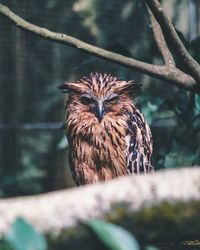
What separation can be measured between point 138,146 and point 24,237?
135 inches

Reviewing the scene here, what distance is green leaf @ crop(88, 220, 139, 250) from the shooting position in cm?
106

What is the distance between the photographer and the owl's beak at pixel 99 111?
14.9 ft

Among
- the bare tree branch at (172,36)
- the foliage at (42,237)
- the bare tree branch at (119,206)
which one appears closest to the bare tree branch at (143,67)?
the bare tree branch at (172,36)

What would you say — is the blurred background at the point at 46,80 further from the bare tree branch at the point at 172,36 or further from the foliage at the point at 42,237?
the foliage at the point at 42,237

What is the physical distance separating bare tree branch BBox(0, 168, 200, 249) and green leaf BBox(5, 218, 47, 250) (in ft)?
0.13

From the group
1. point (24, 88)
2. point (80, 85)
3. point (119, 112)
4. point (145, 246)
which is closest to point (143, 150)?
point (119, 112)

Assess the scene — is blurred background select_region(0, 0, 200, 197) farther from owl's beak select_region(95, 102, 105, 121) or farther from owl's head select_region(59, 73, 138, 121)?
owl's beak select_region(95, 102, 105, 121)

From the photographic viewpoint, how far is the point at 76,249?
1.17m

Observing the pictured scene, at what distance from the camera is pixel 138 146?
4438 mm

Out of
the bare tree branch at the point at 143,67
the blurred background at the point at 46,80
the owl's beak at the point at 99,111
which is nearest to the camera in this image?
the bare tree branch at the point at 143,67

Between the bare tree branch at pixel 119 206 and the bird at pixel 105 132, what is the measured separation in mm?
3186

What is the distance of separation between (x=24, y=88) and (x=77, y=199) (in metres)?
4.69

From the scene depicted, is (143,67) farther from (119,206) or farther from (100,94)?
(119,206)

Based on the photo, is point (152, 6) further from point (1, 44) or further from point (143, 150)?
point (1, 44)
